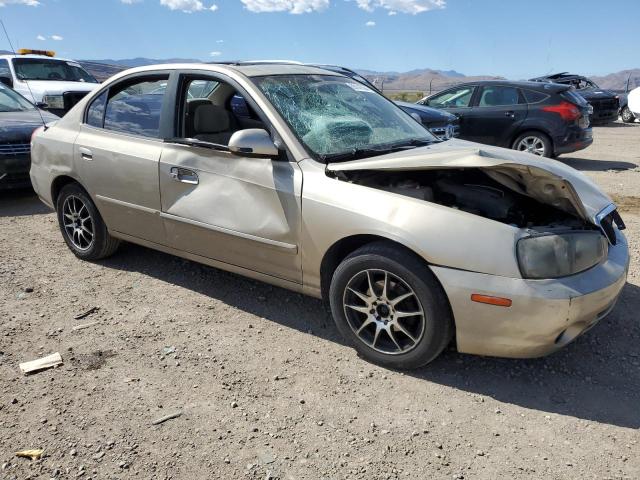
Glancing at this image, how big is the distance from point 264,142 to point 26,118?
579 centimetres

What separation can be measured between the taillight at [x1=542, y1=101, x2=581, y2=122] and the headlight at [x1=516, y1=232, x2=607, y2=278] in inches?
293

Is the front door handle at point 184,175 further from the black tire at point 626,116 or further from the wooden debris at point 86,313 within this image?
the black tire at point 626,116

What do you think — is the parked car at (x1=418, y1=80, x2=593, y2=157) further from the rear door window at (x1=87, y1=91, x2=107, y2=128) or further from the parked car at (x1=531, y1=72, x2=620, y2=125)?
the parked car at (x1=531, y1=72, x2=620, y2=125)

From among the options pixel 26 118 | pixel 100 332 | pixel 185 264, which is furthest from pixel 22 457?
pixel 26 118

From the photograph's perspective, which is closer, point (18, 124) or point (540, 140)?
point (18, 124)

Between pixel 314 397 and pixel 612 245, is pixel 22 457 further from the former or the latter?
pixel 612 245

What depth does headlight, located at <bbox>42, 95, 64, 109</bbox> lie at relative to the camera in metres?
10.6

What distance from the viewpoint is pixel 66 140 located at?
4789mm

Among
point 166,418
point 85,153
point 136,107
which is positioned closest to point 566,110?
point 136,107

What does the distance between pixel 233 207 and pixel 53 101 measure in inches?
338

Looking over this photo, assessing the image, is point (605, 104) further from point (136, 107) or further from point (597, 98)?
point (136, 107)

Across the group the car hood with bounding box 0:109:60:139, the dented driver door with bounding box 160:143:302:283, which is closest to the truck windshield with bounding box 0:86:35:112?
the car hood with bounding box 0:109:60:139

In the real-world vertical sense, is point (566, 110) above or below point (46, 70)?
below

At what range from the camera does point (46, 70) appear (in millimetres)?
11836
